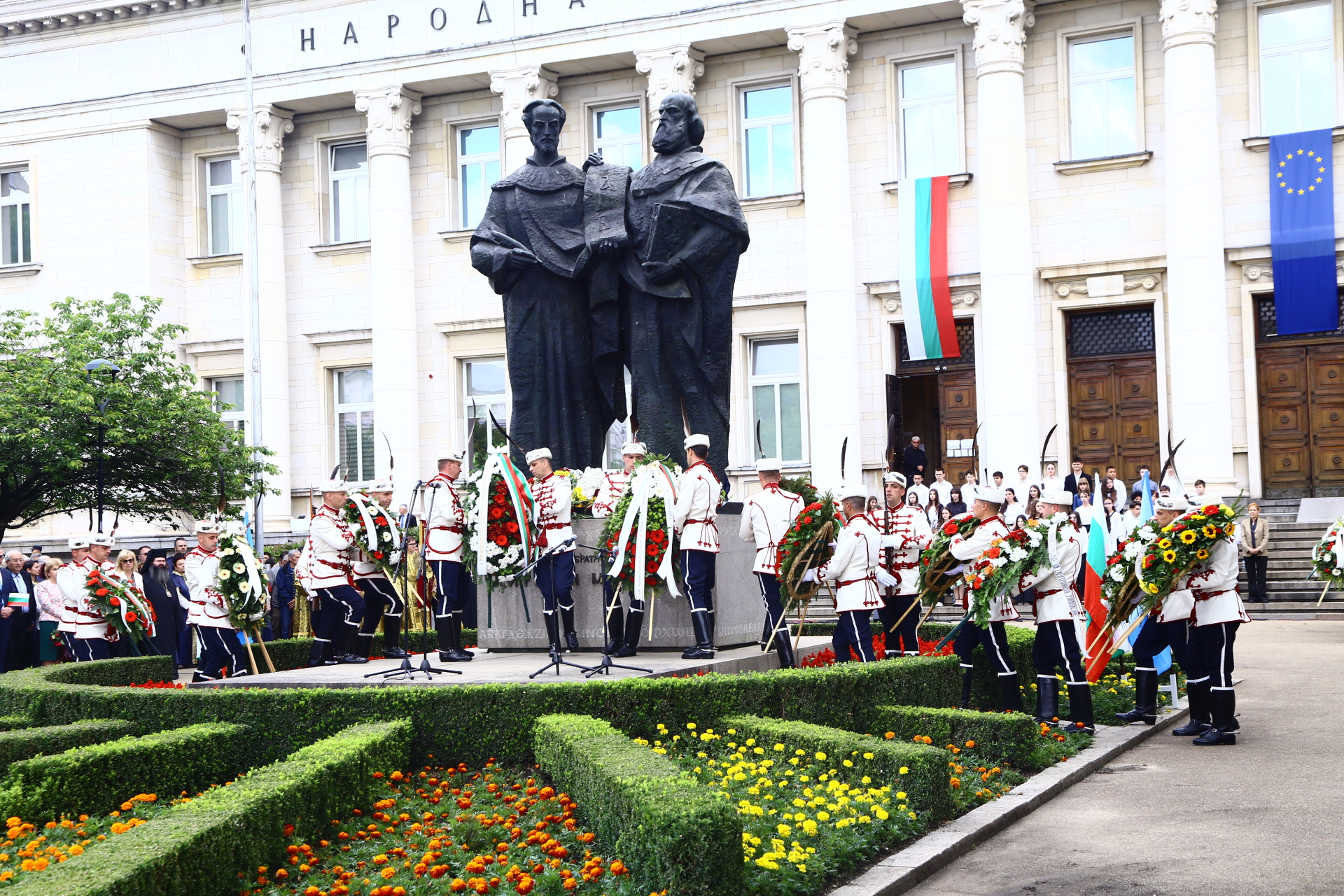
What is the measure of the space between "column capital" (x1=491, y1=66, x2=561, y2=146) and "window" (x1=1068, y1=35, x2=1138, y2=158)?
38.0ft

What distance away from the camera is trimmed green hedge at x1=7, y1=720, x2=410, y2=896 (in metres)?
5.88

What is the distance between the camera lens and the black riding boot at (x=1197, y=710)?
11680mm

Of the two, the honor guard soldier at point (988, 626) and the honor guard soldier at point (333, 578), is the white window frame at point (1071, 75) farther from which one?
the honor guard soldier at point (333, 578)

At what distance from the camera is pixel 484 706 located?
984 centimetres

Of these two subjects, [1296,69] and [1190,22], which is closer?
[1190,22]

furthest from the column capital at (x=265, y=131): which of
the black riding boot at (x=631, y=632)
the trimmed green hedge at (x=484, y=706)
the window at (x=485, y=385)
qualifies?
the trimmed green hedge at (x=484, y=706)

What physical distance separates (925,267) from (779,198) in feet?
12.1

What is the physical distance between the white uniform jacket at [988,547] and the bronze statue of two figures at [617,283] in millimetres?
2702

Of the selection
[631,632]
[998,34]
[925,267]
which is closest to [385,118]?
[925,267]

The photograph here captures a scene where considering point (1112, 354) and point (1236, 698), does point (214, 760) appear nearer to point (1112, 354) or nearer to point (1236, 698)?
point (1236, 698)

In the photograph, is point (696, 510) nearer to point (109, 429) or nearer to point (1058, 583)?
point (1058, 583)

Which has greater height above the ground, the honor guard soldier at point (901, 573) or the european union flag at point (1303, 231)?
the european union flag at point (1303, 231)

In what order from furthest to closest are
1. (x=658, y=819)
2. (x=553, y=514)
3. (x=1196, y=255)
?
(x=1196, y=255)
(x=553, y=514)
(x=658, y=819)

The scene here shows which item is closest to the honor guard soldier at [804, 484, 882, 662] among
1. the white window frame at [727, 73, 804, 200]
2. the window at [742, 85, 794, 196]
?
the white window frame at [727, 73, 804, 200]
